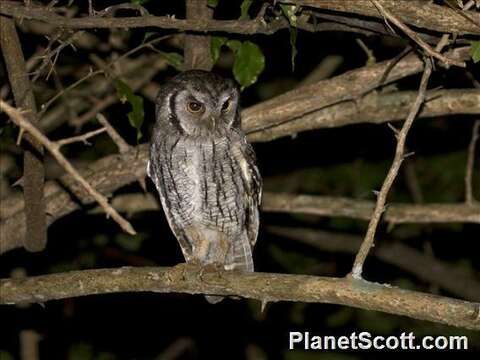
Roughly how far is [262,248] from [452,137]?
1525 mm

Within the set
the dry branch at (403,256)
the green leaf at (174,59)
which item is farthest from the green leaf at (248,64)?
the dry branch at (403,256)

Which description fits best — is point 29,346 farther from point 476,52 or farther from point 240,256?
point 476,52

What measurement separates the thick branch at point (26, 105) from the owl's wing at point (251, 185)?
0.87 meters

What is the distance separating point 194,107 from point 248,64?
48 centimetres

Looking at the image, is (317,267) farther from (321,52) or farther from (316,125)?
(316,125)

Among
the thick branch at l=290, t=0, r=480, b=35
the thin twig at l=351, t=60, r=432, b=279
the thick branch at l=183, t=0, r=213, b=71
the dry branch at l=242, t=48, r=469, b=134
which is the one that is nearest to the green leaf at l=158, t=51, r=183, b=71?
the thick branch at l=183, t=0, r=213, b=71

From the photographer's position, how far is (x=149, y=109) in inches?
229

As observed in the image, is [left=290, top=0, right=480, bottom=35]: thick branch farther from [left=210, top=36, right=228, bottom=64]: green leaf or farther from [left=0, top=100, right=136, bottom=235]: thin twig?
[left=0, top=100, right=136, bottom=235]: thin twig

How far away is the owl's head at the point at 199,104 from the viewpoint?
3.92 meters

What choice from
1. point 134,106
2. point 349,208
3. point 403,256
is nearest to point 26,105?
point 134,106

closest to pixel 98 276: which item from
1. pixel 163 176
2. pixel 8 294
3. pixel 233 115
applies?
pixel 8 294

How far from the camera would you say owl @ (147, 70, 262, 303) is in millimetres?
3969

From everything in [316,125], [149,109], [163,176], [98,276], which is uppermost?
[149,109]

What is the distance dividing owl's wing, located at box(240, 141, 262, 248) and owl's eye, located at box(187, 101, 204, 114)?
260mm
